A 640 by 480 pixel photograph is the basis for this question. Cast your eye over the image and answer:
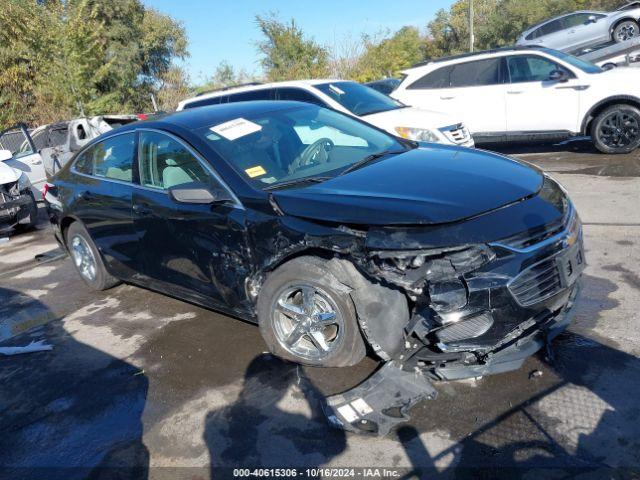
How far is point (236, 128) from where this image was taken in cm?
410

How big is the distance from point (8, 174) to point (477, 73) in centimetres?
813

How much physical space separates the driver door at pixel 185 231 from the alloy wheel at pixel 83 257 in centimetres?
123

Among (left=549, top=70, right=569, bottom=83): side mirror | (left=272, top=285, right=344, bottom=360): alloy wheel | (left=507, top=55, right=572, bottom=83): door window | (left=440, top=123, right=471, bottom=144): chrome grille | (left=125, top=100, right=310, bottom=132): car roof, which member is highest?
(left=125, top=100, right=310, bottom=132): car roof

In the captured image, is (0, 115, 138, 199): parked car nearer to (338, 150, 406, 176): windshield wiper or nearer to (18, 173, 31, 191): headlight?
(18, 173, 31, 191): headlight

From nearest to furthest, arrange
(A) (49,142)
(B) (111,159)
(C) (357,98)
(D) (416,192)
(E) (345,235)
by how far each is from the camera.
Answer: (E) (345,235), (D) (416,192), (B) (111,159), (C) (357,98), (A) (49,142)

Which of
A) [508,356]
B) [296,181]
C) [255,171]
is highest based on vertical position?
[255,171]

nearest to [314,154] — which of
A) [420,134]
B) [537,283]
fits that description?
[537,283]

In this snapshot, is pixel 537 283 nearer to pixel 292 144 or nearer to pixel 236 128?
pixel 292 144

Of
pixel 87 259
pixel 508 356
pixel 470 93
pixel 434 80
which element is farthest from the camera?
pixel 434 80

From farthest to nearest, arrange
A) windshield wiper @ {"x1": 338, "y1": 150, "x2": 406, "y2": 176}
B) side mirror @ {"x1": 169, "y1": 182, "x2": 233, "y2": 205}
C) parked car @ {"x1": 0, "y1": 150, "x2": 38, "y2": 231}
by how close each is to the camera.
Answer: parked car @ {"x1": 0, "y1": 150, "x2": 38, "y2": 231}, windshield wiper @ {"x1": 338, "y1": 150, "x2": 406, "y2": 176}, side mirror @ {"x1": 169, "y1": 182, "x2": 233, "y2": 205}

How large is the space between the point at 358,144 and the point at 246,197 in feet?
4.09

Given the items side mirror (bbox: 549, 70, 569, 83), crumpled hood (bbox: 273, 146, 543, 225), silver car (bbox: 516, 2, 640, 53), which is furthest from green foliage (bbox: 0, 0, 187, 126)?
crumpled hood (bbox: 273, 146, 543, 225)

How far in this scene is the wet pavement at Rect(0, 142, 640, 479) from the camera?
105 inches

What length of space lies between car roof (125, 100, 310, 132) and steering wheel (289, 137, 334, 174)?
589mm
